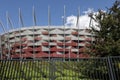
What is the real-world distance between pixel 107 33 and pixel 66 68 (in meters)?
9.82

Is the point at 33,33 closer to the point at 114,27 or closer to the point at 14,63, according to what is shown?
the point at 114,27

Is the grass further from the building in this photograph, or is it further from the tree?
the building

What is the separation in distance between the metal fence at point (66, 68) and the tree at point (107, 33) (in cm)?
801

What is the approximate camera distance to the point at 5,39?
274 ft

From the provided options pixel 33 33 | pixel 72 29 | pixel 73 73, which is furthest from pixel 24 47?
pixel 73 73

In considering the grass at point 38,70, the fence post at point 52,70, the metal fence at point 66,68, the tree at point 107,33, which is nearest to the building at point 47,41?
the tree at point 107,33

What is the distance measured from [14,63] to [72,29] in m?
74.4

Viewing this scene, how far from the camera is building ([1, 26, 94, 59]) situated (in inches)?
3187

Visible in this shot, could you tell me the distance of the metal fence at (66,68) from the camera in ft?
40.2

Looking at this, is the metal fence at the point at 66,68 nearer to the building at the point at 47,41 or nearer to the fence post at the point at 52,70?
the fence post at the point at 52,70

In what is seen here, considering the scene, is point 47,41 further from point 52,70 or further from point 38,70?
point 52,70

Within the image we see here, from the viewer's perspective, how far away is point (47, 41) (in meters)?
85.6

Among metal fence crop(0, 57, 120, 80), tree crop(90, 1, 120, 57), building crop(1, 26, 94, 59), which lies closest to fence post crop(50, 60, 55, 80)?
metal fence crop(0, 57, 120, 80)

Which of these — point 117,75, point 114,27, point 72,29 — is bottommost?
point 117,75
